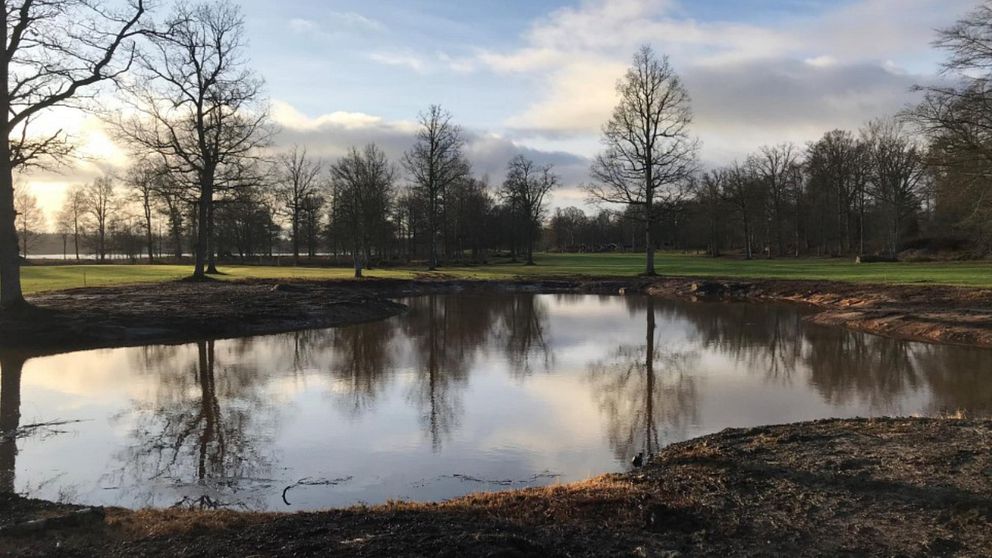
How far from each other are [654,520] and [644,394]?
691 cm

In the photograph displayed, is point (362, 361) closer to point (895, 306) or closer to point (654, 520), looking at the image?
point (654, 520)

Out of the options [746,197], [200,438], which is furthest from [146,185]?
[746,197]

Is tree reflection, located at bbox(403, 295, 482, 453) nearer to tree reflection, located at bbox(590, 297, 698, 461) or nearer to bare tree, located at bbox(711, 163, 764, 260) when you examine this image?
tree reflection, located at bbox(590, 297, 698, 461)

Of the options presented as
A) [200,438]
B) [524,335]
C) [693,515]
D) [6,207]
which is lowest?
[524,335]

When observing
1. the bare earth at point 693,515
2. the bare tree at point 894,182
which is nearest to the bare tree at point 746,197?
the bare tree at point 894,182

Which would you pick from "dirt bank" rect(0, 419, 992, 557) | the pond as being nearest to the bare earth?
"dirt bank" rect(0, 419, 992, 557)

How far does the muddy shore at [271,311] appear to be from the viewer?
17.3 metres

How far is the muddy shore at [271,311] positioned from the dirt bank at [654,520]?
540 inches

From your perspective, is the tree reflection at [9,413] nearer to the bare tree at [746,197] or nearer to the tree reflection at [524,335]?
the tree reflection at [524,335]

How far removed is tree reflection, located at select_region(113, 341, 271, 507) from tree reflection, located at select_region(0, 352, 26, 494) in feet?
3.69

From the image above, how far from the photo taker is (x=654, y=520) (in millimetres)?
4906

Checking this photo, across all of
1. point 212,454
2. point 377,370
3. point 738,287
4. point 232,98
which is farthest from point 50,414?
point 738,287

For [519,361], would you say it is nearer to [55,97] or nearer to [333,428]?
[333,428]

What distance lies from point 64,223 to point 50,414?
90032 millimetres
